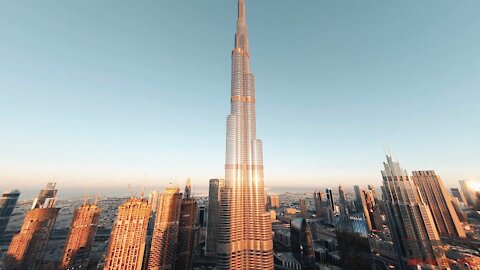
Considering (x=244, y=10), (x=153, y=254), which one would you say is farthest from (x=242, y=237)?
(x=244, y=10)

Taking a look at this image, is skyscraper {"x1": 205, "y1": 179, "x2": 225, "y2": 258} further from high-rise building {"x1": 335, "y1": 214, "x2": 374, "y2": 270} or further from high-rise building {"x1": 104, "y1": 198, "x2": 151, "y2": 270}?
high-rise building {"x1": 335, "y1": 214, "x2": 374, "y2": 270}

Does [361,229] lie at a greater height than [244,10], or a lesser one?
lesser

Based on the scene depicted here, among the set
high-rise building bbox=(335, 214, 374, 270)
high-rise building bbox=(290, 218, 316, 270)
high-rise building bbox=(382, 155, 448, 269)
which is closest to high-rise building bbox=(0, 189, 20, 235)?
high-rise building bbox=(290, 218, 316, 270)

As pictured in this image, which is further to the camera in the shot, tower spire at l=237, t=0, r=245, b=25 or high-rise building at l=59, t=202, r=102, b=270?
tower spire at l=237, t=0, r=245, b=25

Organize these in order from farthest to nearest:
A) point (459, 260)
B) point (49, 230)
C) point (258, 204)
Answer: point (258, 204) < point (49, 230) < point (459, 260)

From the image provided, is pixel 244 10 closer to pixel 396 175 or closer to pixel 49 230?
pixel 396 175

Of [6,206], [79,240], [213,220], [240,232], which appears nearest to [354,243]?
[240,232]
